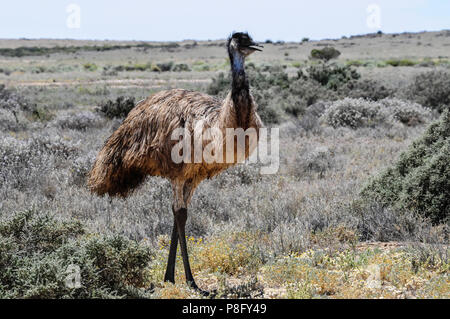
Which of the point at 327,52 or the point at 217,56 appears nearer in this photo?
the point at 327,52

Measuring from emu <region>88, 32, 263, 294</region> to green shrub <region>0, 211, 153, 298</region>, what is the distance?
426 mm

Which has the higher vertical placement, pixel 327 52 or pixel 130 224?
pixel 327 52

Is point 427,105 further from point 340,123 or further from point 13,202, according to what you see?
point 13,202

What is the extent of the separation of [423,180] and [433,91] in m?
14.0

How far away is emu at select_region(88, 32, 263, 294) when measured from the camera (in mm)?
4039

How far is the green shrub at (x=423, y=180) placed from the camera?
6.09 metres

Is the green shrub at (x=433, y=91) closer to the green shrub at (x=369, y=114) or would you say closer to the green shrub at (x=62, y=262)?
the green shrub at (x=369, y=114)

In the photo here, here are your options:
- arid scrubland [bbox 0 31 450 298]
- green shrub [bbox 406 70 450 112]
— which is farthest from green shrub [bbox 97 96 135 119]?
green shrub [bbox 406 70 450 112]

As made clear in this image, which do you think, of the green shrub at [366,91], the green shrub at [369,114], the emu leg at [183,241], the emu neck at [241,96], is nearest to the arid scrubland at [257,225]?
the emu leg at [183,241]

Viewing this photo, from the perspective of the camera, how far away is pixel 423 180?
6.27m

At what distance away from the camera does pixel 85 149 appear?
1153cm

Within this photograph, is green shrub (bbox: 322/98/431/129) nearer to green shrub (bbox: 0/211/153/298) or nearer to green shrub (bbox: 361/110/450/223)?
green shrub (bbox: 361/110/450/223)
